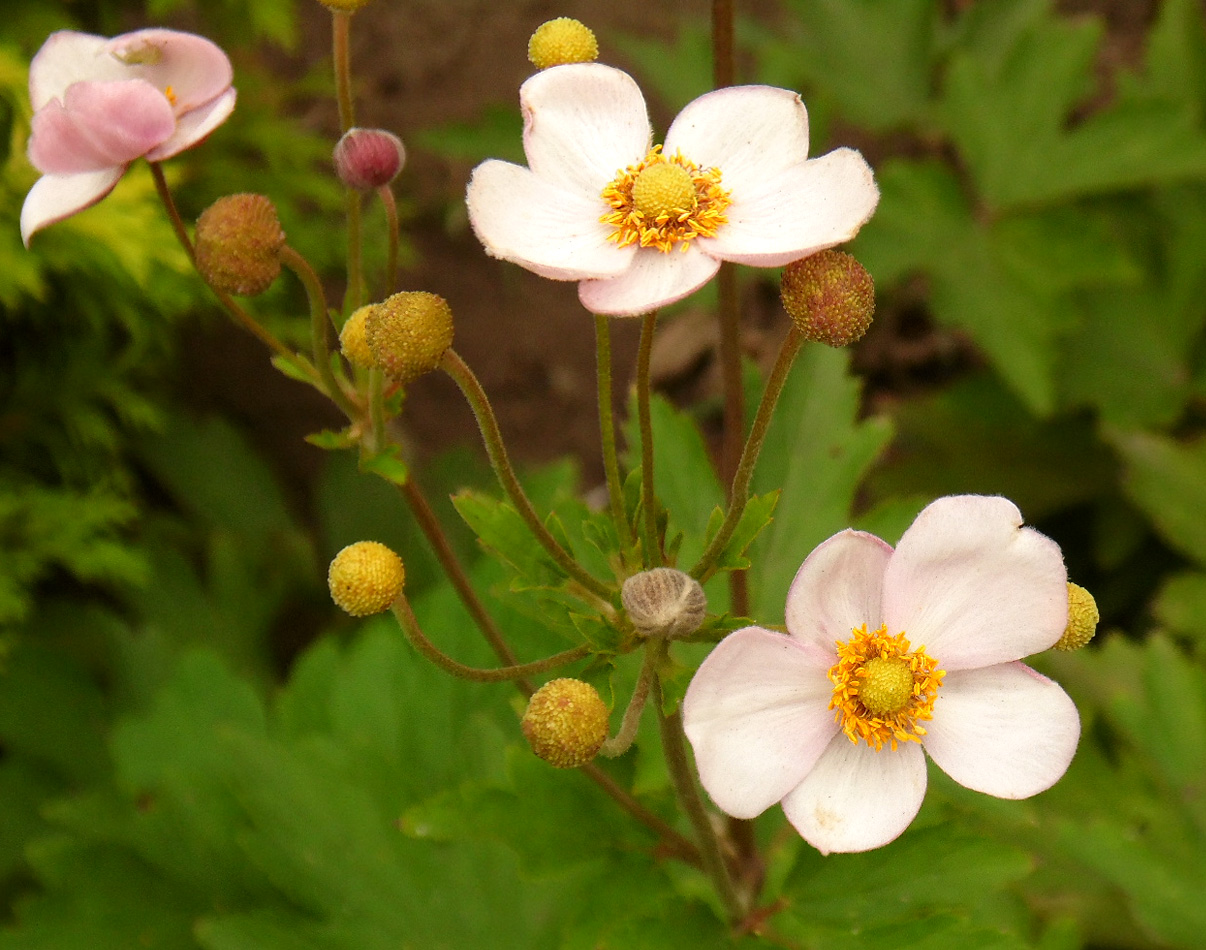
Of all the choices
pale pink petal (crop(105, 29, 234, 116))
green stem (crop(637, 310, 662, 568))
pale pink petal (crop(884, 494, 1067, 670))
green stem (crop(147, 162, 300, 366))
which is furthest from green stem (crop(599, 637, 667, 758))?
pale pink petal (crop(105, 29, 234, 116))

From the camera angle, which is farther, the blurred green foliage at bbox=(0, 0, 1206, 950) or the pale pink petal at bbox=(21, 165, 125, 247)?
the blurred green foliage at bbox=(0, 0, 1206, 950)

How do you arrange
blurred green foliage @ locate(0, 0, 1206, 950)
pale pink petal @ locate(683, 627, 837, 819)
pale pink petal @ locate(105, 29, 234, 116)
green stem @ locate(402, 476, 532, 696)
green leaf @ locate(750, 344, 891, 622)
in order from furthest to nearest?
green leaf @ locate(750, 344, 891, 622) < blurred green foliage @ locate(0, 0, 1206, 950) < green stem @ locate(402, 476, 532, 696) < pale pink petal @ locate(105, 29, 234, 116) < pale pink petal @ locate(683, 627, 837, 819)

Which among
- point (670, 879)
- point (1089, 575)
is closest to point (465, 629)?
point (670, 879)

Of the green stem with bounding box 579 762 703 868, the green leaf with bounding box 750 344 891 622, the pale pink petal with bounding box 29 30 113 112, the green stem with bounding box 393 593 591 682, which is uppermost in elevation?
the pale pink petal with bounding box 29 30 113 112

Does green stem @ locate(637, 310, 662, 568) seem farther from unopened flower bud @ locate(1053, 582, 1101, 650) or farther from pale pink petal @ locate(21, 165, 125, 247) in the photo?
pale pink petal @ locate(21, 165, 125, 247)

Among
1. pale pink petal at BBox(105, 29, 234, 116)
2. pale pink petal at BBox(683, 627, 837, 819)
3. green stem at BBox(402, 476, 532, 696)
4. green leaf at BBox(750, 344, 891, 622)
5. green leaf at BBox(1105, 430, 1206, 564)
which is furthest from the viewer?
green leaf at BBox(1105, 430, 1206, 564)

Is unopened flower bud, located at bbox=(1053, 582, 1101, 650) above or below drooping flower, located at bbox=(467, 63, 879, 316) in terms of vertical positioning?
below

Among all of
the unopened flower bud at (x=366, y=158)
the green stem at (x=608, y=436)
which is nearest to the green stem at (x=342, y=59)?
the unopened flower bud at (x=366, y=158)

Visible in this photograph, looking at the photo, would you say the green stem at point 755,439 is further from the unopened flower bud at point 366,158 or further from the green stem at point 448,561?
the unopened flower bud at point 366,158
